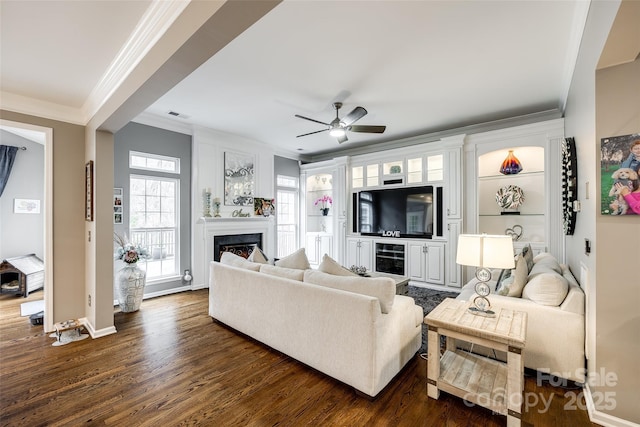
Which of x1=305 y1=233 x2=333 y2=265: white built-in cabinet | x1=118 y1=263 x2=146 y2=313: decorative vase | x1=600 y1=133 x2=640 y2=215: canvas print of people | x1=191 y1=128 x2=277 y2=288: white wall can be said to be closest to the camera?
x1=600 y1=133 x2=640 y2=215: canvas print of people

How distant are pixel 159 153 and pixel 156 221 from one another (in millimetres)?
1121

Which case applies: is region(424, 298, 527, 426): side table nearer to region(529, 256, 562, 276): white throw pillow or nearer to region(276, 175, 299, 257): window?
region(529, 256, 562, 276): white throw pillow

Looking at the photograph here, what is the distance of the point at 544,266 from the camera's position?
8.94 feet

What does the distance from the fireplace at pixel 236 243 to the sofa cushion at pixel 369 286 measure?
3159mm

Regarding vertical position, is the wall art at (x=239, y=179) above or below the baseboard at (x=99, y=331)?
above

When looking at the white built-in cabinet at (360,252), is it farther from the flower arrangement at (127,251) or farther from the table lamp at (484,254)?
the flower arrangement at (127,251)

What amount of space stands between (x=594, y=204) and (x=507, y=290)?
3.39ft

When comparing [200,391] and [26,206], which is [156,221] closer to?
[26,206]

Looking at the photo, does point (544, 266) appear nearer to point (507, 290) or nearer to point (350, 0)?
point (507, 290)

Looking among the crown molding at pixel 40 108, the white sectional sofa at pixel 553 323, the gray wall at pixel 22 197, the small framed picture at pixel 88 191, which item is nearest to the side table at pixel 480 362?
the white sectional sofa at pixel 553 323

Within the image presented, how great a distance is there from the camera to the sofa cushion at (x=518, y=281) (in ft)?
8.20

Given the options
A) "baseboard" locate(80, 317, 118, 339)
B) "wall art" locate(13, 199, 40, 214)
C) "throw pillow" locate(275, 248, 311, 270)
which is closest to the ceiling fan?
"throw pillow" locate(275, 248, 311, 270)

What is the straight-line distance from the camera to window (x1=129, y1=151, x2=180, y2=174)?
4383 mm

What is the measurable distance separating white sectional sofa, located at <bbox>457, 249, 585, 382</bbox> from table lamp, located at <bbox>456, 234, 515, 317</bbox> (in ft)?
1.01
